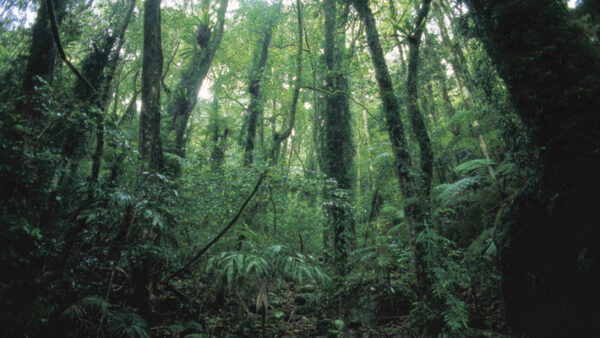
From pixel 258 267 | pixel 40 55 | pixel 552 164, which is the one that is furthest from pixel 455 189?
Answer: pixel 40 55

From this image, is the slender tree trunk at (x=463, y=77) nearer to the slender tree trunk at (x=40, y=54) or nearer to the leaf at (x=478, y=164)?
the leaf at (x=478, y=164)

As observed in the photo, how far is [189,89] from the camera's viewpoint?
9.54 meters

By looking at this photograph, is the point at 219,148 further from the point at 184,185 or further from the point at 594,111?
the point at 594,111

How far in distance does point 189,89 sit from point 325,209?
6458 millimetres

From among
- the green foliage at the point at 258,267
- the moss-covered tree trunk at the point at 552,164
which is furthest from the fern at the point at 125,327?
the moss-covered tree trunk at the point at 552,164

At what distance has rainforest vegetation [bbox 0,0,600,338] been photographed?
2.36 metres

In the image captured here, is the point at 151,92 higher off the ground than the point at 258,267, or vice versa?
the point at 151,92

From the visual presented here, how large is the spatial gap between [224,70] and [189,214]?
16122 millimetres

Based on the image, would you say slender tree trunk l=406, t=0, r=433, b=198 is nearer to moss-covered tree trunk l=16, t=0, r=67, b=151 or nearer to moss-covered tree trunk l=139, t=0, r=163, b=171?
moss-covered tree trunk l=139, t=0, r=163, b=171

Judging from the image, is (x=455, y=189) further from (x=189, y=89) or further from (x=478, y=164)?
(x=189, y=89)

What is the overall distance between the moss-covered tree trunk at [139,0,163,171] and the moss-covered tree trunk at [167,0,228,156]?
10.4ft

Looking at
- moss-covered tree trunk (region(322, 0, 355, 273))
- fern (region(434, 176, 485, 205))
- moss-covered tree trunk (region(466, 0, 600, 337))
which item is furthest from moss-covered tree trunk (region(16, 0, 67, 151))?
fern (region(434, 176, 485, 205))

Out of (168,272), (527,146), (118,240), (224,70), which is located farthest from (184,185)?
(224,70)

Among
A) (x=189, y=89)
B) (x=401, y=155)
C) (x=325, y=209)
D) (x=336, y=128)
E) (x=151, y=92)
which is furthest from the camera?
(x=189, y=89)
